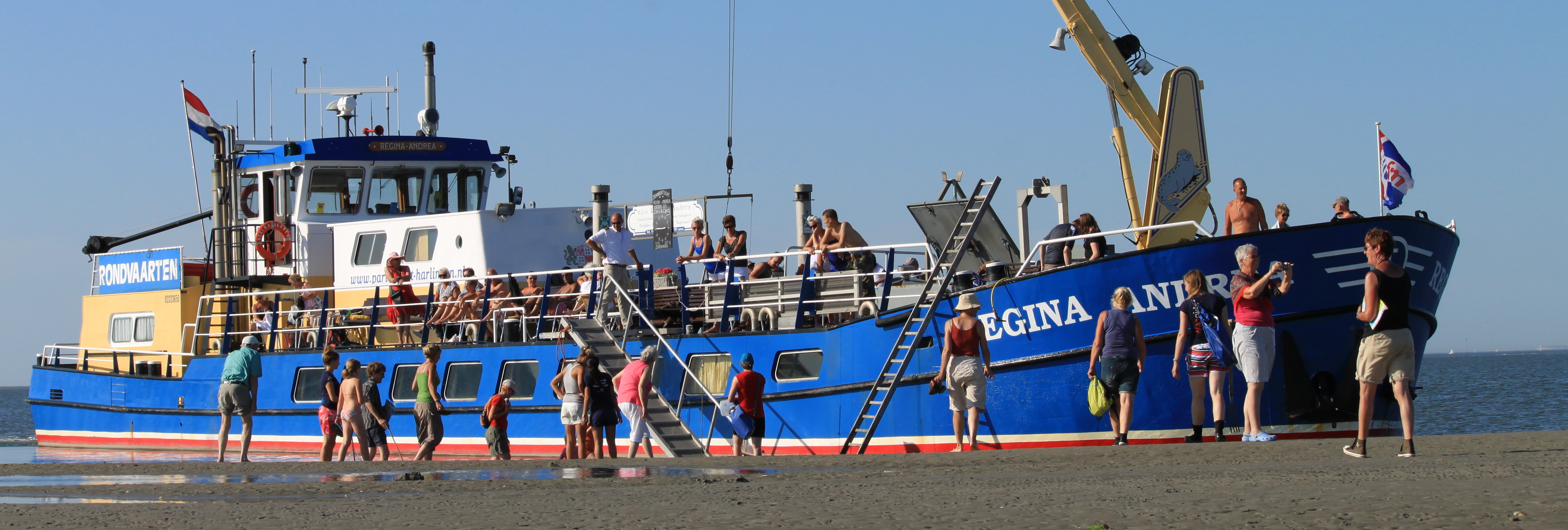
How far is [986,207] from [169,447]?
1287 cm

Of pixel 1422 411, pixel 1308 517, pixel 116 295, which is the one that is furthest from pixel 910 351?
pixel 1422 411

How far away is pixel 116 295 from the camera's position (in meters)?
21.5

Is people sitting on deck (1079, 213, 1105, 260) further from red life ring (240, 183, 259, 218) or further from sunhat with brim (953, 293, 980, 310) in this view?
A: red life ring (240, 183, 259, 218)

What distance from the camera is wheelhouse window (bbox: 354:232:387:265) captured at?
64.0 ft

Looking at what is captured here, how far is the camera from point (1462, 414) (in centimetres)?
4153

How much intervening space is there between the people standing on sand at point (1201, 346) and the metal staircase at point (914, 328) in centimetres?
201

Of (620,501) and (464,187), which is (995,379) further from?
(464,187)

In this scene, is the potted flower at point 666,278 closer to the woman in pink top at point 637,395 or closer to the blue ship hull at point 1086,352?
the blue ship hull at point 1086,352

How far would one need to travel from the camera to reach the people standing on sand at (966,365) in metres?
11.4

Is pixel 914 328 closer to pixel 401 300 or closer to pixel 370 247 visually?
pixel 401 300

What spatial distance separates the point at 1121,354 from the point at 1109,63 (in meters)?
11.1

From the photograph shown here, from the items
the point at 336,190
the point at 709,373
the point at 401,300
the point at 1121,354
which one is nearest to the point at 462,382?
the point at 401,300

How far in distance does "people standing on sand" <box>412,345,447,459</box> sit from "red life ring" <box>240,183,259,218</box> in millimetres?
8829

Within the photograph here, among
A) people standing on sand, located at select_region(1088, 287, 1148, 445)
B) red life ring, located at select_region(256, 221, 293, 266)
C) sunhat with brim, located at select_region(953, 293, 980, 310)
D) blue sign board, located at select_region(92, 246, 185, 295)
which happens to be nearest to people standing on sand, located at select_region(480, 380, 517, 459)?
sunhat with brim, located at select_region(953, 293, 980, 310)
